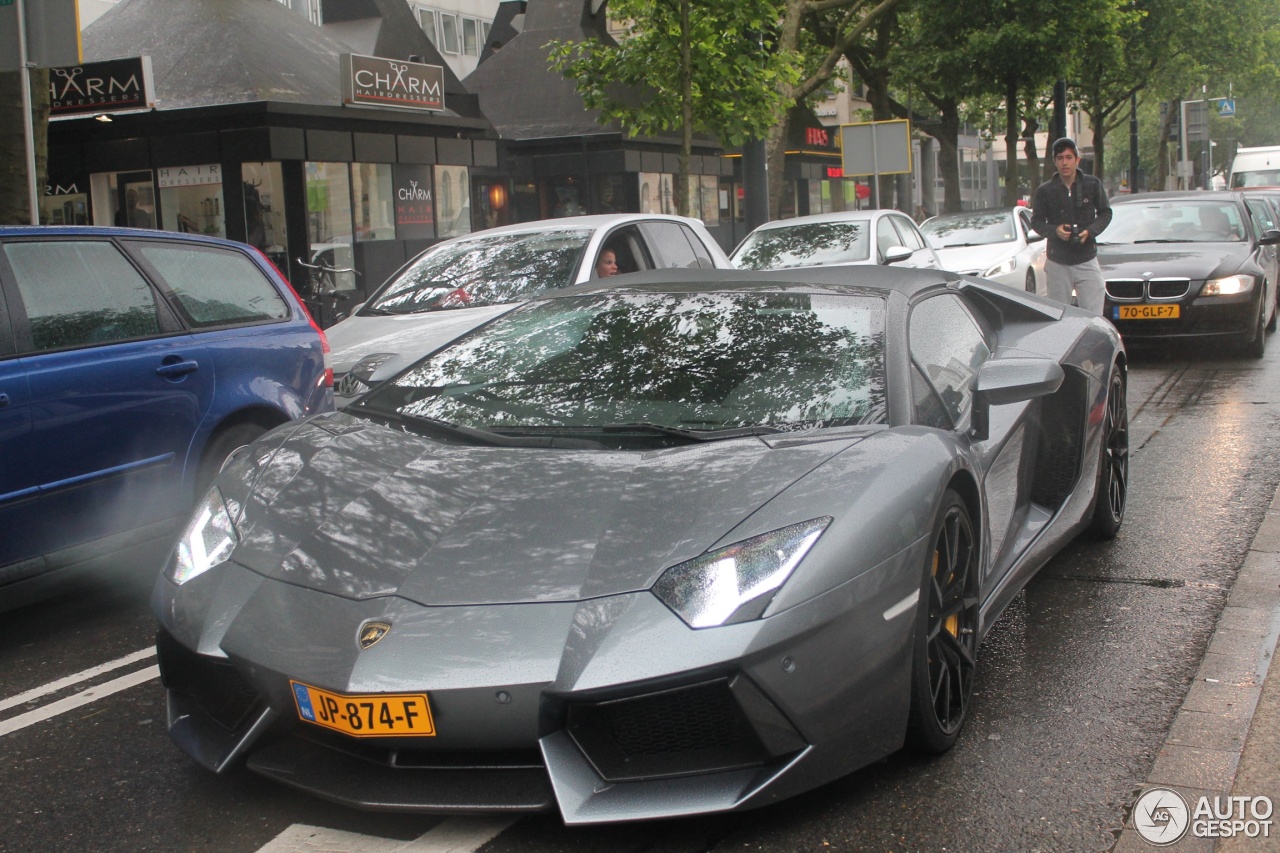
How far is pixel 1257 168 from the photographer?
1569 inches

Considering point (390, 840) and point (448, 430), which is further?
point (448, 430)

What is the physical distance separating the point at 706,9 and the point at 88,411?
13.1 meters

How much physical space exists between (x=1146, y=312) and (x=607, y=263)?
5530 millimetres

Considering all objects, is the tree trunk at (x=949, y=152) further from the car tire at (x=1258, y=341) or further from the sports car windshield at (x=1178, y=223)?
the car tire at (x=1258, y=341)

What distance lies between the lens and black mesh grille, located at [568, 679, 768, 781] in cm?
289

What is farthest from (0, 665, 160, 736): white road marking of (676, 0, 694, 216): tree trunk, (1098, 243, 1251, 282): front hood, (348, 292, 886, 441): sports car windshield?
(676, 0, 694, 216): tree trunk

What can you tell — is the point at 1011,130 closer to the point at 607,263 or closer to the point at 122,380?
the point at 607,263

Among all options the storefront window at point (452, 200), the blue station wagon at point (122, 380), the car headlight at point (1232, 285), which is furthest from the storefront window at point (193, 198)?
the blue station wagon at point (122, 380)

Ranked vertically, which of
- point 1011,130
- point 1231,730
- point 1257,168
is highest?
point 1011,130

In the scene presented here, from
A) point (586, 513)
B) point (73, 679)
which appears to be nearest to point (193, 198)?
point (73, 679)

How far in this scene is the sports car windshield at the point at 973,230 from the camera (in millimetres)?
16375

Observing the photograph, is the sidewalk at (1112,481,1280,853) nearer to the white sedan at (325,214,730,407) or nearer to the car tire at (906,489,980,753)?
the car tire at (906,489,980,753)

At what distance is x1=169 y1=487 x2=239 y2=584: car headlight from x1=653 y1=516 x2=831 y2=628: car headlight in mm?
1234

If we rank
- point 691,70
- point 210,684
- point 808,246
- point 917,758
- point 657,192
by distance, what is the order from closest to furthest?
point 210,684, point 917,758, point 808,246, point 691,70, point 657,192
